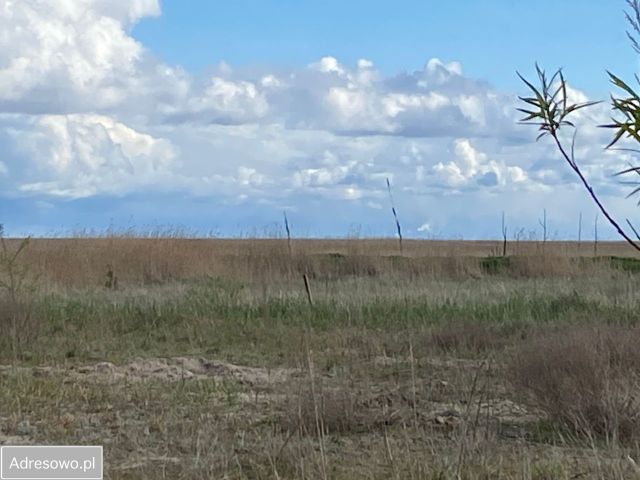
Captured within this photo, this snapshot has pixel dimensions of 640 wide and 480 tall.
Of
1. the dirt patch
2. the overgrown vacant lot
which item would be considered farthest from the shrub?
the dirt patch

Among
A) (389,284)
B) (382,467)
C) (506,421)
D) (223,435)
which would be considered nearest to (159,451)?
(223,435)

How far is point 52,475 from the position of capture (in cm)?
570

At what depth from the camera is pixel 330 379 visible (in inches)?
383

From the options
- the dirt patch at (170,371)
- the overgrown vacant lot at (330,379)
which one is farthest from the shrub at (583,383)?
the dirt patch at (170,371)

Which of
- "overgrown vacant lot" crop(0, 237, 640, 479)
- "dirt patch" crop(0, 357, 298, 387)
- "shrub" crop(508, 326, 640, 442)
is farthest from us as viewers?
"dirt patch" crop(0, 357, 298, 387)

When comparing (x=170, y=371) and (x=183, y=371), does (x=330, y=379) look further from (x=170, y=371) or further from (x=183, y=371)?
(x=170, y=371)

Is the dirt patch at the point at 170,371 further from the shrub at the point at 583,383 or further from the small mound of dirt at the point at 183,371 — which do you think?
the shrub at the point at 583,383

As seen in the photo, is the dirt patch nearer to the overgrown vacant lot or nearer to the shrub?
the overgrown vacant lot

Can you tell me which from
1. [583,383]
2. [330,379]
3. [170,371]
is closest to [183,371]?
[170,371]

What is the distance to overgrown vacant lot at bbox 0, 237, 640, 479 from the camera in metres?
6.27

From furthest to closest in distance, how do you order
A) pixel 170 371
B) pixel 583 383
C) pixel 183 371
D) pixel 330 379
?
1. pixel 170 371
2. pixel 183 371
3. pixel 330 379
4. pixel 583 383

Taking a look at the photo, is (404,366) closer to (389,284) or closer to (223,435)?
(223,435)

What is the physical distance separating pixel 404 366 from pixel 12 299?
18.7 ft

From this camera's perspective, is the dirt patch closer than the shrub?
No
